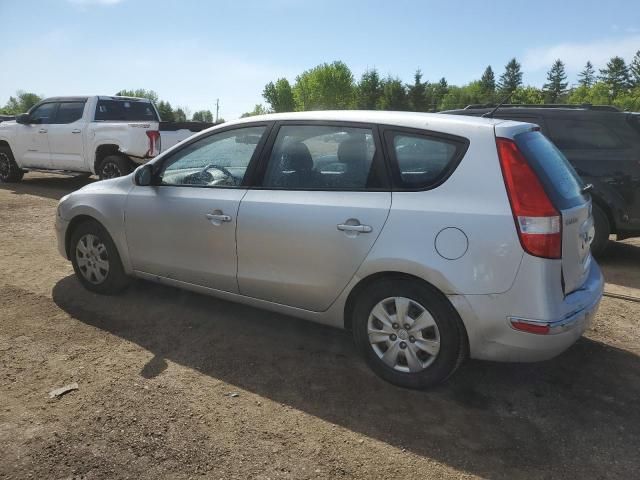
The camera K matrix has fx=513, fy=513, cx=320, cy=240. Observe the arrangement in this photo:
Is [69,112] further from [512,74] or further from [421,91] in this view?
[512,74]

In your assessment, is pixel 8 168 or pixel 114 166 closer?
pixel 114 166

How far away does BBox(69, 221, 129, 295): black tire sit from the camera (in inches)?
176

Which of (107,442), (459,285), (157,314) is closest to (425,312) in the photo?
(459,285)

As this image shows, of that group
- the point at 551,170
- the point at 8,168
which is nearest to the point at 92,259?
the point at 551,170

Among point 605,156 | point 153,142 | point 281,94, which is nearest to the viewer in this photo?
point 605,156

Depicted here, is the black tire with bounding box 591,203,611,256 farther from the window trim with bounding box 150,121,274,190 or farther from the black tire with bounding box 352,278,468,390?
the window trim with bounding box 150,121,274,190

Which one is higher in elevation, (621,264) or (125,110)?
(125,110)

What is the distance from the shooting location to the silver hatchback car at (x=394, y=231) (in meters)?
2.78

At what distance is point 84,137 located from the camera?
34.1 ft

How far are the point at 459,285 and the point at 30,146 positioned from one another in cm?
1151

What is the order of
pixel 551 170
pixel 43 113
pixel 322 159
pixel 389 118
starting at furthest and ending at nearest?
1. pixel 43 113
2. pixel 322 159
3. pixel 389 118
4. pixel 551 170

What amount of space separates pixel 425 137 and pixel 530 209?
75 centimetres

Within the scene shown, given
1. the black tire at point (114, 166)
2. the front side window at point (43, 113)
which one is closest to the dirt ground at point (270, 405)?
the black tire at point (114, 166)

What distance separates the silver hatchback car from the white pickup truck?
6006 mm
